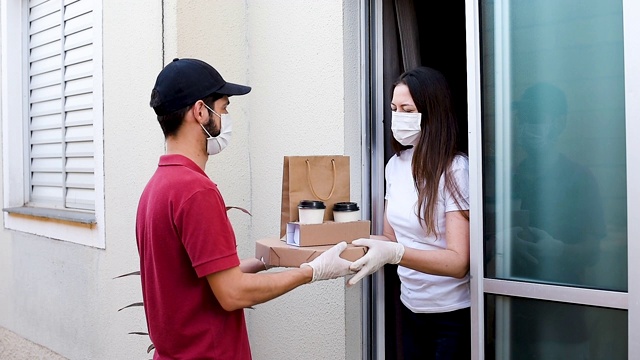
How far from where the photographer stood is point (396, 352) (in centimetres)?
309

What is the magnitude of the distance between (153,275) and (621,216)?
5.09 ft

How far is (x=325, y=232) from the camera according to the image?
7.57 ft

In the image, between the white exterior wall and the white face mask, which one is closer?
the white face mask

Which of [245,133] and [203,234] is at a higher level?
[245,133]

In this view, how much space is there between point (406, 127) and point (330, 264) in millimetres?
741

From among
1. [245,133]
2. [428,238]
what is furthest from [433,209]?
[245,133]

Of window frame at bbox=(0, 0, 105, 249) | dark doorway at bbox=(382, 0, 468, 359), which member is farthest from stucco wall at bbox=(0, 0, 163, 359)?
dark doorway at bbox=(382, 0, 468, 359)

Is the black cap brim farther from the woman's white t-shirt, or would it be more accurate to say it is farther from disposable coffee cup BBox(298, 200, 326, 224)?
the woman's white t-shirt

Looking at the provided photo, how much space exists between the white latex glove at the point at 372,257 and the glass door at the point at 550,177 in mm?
365

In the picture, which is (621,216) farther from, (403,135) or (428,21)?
(428,21)

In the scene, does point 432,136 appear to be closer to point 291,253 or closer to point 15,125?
point 291,253

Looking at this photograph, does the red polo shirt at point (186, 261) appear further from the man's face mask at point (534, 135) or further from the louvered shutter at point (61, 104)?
the louvered shutter at point (61, 104)

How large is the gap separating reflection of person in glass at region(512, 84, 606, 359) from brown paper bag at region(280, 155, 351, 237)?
0.67 meters

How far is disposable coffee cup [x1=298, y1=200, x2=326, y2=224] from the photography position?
7.48ft
